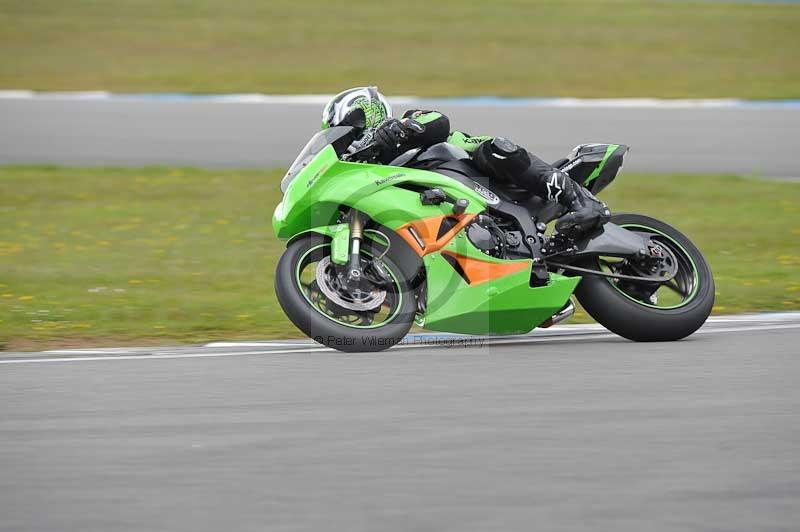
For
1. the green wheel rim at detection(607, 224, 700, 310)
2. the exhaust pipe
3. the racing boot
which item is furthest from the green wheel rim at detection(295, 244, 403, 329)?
the green wheel rim at detection(607, 224, 700, 310)

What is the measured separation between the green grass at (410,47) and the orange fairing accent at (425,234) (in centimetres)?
1287

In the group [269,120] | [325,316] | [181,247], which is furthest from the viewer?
[269,120]

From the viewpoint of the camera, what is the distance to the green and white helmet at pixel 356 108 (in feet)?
22.1

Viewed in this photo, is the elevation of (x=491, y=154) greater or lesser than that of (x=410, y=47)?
greater

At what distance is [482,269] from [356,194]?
2.51ft

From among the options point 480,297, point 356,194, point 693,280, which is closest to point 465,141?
point 356,194

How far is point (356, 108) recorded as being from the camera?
6.73 meters

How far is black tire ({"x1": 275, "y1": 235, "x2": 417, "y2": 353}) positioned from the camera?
6.36 m

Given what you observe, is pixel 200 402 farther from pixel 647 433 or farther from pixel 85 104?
pixel 85 104

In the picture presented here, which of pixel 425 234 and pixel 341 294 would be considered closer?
pixel 341 294

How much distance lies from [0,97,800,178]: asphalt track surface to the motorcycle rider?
762 centimetres

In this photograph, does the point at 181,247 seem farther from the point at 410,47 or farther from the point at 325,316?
the point at 410,47

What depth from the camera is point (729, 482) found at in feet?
14.5

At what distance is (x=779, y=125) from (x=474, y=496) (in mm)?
13388
